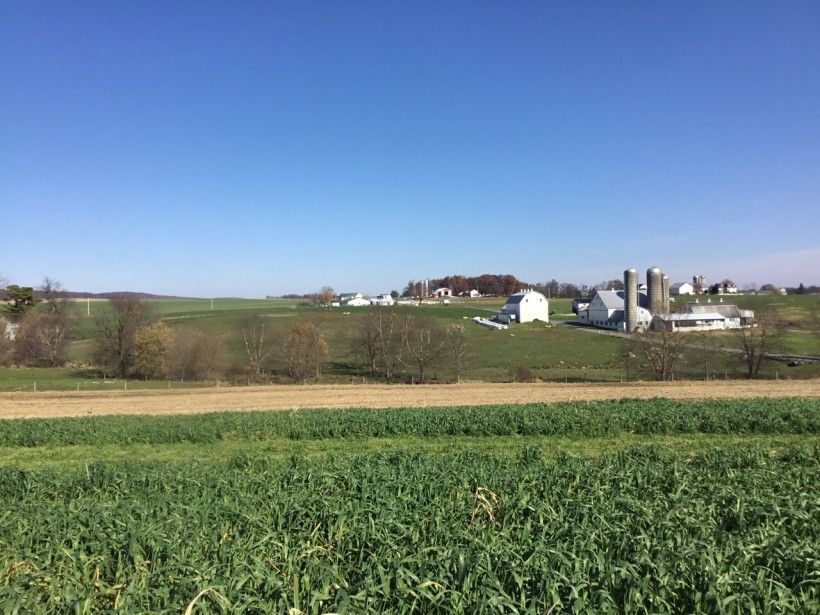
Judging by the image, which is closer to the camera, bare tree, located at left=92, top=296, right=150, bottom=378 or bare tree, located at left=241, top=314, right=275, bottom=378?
bare tree, located at left=241, top=314, right=275, bottom=378

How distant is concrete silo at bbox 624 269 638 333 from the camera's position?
8325 centimetres

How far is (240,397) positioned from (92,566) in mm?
29131

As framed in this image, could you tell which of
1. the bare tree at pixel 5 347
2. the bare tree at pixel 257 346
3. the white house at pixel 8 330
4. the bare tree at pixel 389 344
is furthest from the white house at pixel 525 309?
the bare tree at pixel 5 347

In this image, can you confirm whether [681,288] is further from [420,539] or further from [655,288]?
[420,539]

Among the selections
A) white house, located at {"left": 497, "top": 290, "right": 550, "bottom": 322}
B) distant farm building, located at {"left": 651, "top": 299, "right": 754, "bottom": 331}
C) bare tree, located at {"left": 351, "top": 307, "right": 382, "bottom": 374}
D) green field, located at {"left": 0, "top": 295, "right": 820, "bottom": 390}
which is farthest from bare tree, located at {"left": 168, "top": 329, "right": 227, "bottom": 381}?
distant farm building, located at {"left": 651, "top": 299, "right": 754, "bottom": 331}

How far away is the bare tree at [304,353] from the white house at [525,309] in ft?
186

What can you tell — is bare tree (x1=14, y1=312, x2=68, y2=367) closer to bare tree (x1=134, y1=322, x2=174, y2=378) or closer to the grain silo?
bare tree (x1=134, y1=322, x2=174, y2=378)

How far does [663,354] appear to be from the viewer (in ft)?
136

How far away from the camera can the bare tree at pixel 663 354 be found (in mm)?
41250

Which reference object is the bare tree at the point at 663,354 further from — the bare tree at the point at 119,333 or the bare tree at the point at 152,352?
the bare tree at the point at 119,333

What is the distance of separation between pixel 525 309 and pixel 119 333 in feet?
222

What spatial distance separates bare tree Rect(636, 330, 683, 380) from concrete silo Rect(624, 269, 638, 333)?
40.2m

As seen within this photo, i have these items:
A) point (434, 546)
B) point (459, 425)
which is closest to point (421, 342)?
point (459, 425)

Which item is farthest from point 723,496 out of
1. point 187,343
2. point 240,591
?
point 187,343
